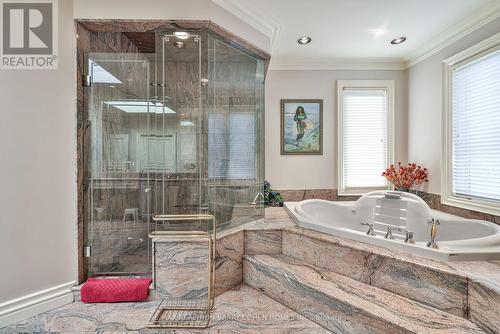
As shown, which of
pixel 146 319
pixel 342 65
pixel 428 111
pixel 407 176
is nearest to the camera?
pixel 146 319

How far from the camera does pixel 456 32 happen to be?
7.65 feet

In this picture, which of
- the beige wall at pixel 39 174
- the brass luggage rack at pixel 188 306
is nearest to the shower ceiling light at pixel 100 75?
the beige wall at pixel 39 174

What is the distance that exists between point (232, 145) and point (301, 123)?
120 cm

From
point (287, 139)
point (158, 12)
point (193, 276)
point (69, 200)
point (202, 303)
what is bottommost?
point (202, 303)

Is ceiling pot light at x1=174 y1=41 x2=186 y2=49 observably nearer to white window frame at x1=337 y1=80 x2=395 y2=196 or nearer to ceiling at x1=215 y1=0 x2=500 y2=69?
ceiling at x1=215 y1=0 x2=500 y2=69

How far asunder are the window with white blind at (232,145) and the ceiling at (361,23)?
905mm

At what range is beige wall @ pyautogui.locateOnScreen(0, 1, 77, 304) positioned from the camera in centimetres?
164

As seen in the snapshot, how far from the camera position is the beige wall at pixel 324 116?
10.4 ft

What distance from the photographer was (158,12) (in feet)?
6.39

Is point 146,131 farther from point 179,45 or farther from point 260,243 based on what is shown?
point 260,243

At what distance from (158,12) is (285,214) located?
7.22ft

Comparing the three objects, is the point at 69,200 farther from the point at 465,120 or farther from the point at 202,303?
the point at 465,120

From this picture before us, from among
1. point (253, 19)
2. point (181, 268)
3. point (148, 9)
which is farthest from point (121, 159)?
point (253, 19)

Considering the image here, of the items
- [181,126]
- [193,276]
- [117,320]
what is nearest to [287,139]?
[181,126]
